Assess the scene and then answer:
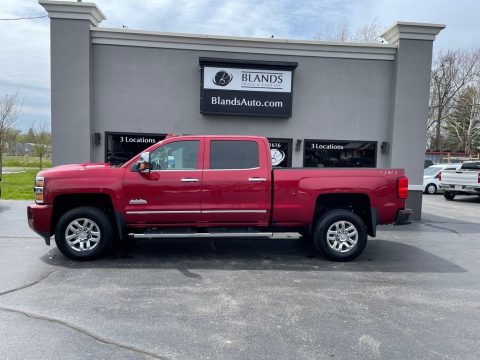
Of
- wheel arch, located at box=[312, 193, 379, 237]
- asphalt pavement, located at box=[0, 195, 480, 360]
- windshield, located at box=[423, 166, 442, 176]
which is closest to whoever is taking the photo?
asphalt pavement, located at box=[0, 195, 480, 360]

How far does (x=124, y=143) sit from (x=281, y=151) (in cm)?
408

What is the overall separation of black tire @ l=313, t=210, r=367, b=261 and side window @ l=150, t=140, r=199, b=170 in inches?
91.3

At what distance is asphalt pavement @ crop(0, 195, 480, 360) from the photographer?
3846mm

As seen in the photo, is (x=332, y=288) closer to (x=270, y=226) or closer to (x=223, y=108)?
(x=270, y=226)

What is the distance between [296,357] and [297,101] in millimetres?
8324

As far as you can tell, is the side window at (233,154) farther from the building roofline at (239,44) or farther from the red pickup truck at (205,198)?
the building roofline at (239,44)

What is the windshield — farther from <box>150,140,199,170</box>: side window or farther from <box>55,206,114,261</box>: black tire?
<box>55,206,114,261</box>: black tire

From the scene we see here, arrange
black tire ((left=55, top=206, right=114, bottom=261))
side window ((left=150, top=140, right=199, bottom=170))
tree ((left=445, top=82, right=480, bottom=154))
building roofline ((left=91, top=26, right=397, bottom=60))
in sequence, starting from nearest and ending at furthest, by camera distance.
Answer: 1. black tire ((left=55, top=206, right=114, bottom=261))
2. side window ((left=150, top=140, right=199, bottom=170))
3. building roofline ((left=91, top=26, right=397, bottom=60))
4. tree ((left=445, top=82, right=480, bottom=154))

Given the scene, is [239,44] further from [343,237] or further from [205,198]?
[343,237]

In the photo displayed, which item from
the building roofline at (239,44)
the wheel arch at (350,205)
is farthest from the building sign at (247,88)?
the wheel arch at (350,205)

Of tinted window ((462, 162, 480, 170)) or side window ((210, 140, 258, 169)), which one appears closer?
side window ((210, 140, 258, 169))

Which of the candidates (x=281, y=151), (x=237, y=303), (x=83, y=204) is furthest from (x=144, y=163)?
(x=281, y=151)

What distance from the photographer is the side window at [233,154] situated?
6.83 meters

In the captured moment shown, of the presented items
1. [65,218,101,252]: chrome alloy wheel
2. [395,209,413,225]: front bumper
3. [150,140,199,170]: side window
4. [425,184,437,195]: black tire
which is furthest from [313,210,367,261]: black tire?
[425,184,437,195]: black tire
